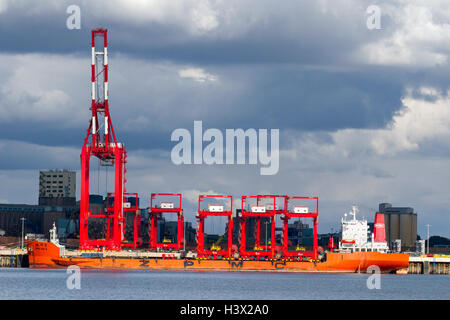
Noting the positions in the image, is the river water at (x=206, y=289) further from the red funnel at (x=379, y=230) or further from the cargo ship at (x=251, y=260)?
the red funnel at (x=379, y=230)

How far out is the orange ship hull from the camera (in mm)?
173875

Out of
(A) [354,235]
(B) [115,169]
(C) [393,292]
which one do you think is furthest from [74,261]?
(C) [393,292]

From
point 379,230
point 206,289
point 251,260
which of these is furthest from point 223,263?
point 206,289

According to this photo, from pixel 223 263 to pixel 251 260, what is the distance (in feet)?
17.6

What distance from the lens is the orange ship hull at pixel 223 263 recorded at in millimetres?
173875

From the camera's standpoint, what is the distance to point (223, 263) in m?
183

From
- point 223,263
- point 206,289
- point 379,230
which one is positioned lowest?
point 223,263

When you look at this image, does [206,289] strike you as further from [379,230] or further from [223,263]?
[379,230]

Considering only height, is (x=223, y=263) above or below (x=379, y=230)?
below

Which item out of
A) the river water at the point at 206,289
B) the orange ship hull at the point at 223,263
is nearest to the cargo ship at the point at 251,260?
the orange ship hull at the point at 223,263

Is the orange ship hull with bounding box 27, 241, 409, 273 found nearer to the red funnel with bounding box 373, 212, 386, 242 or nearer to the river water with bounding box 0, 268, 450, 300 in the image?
the red funnel with bounding box 373, 212, 386, 242

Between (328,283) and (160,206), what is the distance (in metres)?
62.6

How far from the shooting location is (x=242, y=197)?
188375 millimetres

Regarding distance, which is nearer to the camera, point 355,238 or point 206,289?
point 206,289
